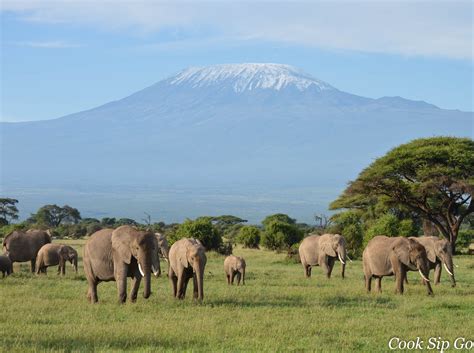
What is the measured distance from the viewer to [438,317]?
19266 millimetres

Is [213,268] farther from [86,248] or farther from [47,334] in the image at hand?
[47,334]

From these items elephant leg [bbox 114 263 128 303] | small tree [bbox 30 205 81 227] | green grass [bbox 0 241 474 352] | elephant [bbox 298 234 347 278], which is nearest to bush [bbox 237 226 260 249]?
elephant [bbox 298 234 347 278]

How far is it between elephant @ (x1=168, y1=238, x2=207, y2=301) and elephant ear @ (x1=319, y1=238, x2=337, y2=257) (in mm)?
10410

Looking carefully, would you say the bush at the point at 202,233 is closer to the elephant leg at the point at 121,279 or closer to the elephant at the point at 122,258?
the elephant at the point at 122,258

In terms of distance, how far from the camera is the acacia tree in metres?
51.0

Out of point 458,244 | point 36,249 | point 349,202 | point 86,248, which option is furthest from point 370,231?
point 86,248

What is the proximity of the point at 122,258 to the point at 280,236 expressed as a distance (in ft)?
112

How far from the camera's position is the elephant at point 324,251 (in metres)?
32.1

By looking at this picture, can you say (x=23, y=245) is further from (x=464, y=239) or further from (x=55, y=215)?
(x=55, y=215)

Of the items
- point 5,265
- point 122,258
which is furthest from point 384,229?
point 122,258

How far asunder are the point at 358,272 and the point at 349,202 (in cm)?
2399

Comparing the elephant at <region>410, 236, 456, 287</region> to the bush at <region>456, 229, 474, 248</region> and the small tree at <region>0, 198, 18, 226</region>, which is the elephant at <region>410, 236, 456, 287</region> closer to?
the bush at <region>456, 229, 474, 248</region>

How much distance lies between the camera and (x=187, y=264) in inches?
874

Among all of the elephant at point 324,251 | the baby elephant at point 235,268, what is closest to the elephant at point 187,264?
the baby elephant at point 235,268
